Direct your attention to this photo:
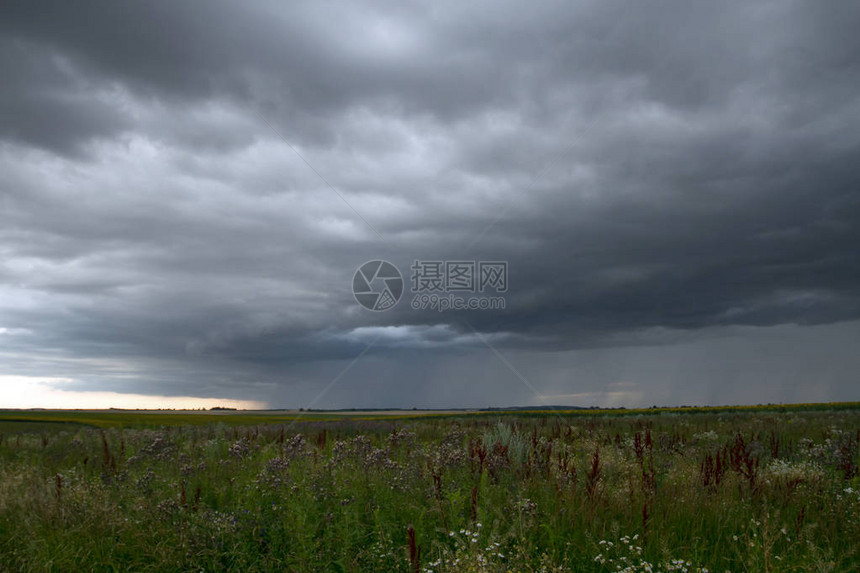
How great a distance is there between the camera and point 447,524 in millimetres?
5262

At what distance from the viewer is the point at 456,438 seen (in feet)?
35.2

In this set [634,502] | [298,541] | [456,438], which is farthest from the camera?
[456,438]

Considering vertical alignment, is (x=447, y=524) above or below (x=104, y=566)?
above

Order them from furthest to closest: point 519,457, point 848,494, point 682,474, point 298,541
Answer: point 519,457 → point 682,474 → point 848,494 → point 298,541

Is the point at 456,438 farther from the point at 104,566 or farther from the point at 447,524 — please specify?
the point at 104,566

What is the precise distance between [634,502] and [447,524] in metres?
2.06

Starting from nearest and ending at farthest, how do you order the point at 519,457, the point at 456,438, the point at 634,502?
the point at 634,502, the point at 519,457, the point at 456,438

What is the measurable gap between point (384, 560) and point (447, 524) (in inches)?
31.5

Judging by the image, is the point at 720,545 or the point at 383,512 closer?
the point at 720,545

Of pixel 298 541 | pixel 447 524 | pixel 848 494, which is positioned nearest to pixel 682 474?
pixel 848 494

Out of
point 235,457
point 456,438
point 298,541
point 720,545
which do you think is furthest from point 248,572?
point 456,438

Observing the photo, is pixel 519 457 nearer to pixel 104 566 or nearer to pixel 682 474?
pixel 682 474

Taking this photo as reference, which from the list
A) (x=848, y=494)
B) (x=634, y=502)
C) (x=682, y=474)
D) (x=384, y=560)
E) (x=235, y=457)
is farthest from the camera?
(x=235, y=457)

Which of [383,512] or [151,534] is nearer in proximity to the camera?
[151,534]
